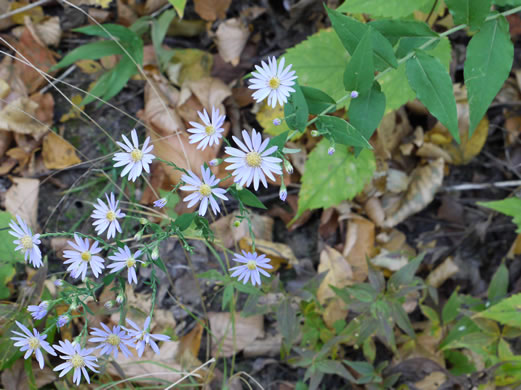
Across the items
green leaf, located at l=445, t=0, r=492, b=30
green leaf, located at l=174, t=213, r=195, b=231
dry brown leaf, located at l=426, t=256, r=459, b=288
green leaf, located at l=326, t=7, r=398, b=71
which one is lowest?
dry brown leaf, located at l=426, t=256, r=459, b=288

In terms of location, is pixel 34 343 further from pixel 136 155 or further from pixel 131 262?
pixel 136 155

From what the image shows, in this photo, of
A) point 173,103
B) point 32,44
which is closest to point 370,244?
point 173,103

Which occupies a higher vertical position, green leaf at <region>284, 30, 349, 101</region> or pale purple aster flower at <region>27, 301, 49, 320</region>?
green leaf at <region>284, 30, 349, 101</region>

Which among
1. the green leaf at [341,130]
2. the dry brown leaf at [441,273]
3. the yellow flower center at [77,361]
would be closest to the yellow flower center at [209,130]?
the green leaf at [341,130]

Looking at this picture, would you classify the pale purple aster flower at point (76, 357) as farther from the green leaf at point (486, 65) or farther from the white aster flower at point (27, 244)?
the green leaf at point (486, 65)

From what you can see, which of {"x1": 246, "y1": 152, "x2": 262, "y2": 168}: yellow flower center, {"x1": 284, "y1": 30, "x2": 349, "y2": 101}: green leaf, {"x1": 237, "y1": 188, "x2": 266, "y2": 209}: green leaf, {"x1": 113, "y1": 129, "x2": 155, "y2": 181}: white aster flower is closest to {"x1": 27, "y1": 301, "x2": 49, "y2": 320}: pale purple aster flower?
{"x1": 113, "y1": 129, "x2": 155, "y2": 181}: white aster flower

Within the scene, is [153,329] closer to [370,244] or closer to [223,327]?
[223,327]

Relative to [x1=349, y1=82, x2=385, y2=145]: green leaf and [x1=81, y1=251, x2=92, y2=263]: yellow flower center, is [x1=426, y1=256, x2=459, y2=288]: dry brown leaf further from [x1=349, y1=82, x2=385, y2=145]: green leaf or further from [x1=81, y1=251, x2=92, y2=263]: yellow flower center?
[x1=81, y1=251, x2=92, y2=263]: yellow flower center

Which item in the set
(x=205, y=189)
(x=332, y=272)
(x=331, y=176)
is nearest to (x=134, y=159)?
(x=205, y=189)
